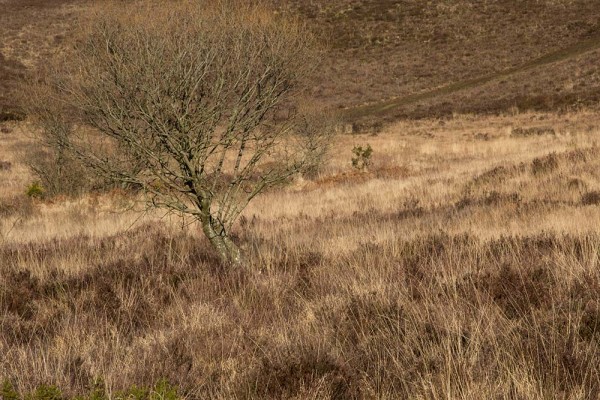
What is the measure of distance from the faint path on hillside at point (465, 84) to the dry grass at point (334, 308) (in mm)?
32779

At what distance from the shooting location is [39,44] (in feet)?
179

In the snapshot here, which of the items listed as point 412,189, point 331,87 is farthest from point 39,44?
point 412,189

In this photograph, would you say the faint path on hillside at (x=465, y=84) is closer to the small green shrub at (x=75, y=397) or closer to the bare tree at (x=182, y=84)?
the bare tree at (x=182, y=84)

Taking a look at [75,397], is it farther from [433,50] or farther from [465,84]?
[433,50]

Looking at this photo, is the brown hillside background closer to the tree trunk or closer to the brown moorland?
the brown moorland

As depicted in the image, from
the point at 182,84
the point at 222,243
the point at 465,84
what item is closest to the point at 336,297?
the point at 222,243

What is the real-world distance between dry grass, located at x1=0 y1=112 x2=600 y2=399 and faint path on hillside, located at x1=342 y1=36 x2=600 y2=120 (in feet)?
108

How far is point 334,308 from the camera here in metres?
3.72

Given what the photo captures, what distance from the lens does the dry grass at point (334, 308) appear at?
8.81 feet

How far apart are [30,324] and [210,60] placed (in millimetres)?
3208

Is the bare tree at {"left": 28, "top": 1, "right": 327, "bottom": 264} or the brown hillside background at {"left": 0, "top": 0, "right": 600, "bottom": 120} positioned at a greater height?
the brown hillside background at {"left": 0, "top": 0, "right": 600, "bottom": 120}

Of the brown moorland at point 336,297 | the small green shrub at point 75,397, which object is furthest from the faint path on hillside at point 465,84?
Answer: the small green shrub at point 75,397

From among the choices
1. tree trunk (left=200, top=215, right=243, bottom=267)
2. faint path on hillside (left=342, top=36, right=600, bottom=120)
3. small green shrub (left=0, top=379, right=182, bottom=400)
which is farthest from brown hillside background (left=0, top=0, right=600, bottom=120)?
small green shrub (left=0, top=379, right=182, bottom=400)

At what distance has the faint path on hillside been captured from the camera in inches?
1610
